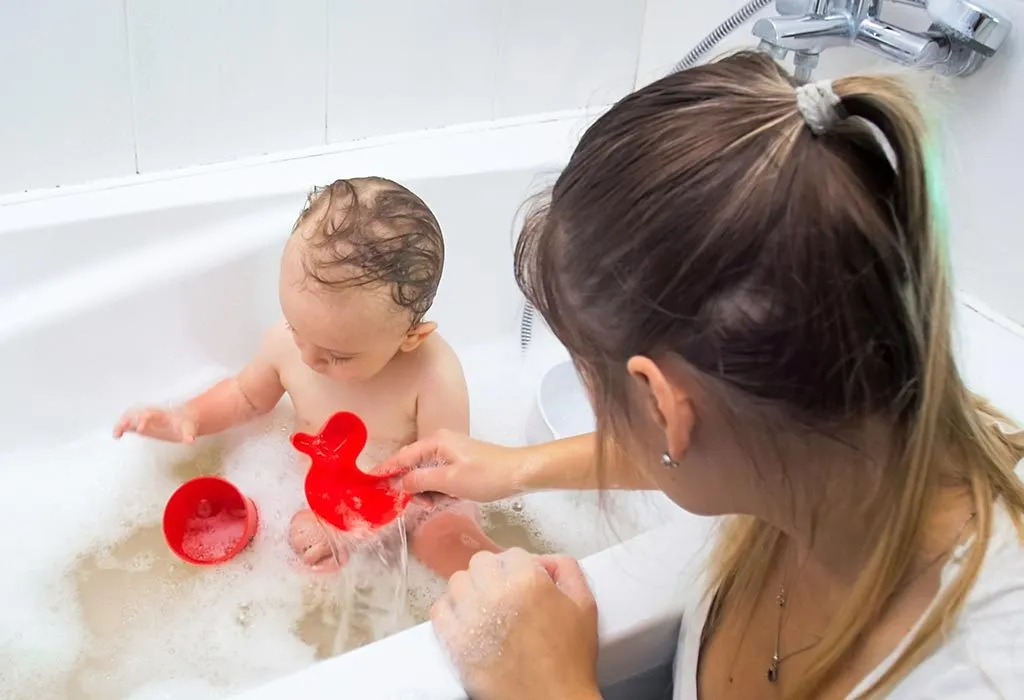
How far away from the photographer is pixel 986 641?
539mm

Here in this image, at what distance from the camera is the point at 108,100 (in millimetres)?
1170

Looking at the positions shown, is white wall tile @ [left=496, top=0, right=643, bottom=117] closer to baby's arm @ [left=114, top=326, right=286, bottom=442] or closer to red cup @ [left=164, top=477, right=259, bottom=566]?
baby's arm @ [left=114, top=326, right=286, bottom=442]

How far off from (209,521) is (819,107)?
91 cm

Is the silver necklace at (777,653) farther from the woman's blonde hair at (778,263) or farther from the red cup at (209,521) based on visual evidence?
the red cup at (209,521)

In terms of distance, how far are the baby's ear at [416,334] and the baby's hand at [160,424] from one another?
0.30 m

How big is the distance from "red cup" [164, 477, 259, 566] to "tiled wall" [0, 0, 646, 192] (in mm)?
443

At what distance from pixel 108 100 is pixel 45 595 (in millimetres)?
604

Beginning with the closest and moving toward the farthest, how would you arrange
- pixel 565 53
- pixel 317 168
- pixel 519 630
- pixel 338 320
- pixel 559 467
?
pixel 519 630 → pixel 559 467 → pixel 338 320 → pixel 317 168 → pixel 565 53

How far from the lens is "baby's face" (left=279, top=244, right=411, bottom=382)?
1.04 metres

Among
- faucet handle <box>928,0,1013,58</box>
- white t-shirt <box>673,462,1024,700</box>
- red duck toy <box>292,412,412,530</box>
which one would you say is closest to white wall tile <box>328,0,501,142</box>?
red duck toy <box>292,412,412,530</box>

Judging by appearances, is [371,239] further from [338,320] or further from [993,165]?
[993,165]

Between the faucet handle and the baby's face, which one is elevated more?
the faucet handle

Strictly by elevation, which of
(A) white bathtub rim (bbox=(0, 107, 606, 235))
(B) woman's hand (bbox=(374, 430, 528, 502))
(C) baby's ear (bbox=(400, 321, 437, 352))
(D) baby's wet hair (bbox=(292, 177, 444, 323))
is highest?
(D) baby's wet hair (bbox=(292, 177, 444, 323))

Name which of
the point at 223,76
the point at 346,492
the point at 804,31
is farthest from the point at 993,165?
the point at 223,76
